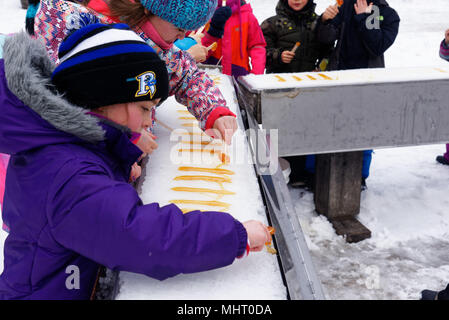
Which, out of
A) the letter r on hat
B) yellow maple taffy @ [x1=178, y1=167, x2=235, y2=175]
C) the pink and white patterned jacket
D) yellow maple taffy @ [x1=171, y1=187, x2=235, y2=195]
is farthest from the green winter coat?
the letter r on hat

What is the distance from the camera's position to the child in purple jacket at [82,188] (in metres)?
0.93

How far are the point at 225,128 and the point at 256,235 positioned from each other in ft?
2.59

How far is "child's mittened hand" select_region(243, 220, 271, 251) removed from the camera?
43.4 inches

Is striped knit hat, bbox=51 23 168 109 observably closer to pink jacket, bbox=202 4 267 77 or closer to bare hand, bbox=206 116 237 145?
bare hand, bbox=206 116 237 145

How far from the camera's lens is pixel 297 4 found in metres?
3.67

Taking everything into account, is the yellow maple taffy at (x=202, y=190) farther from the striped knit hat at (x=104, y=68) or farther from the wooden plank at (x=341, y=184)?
the wooden plank at (x=341, y=184)

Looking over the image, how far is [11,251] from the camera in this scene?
107 centimetres

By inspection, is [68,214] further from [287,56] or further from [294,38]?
[294,38]

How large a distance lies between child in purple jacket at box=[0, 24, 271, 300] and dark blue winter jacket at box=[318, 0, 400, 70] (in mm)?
2707

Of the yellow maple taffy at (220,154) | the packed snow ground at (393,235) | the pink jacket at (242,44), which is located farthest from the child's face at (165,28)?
the pink jacket at (242,44)

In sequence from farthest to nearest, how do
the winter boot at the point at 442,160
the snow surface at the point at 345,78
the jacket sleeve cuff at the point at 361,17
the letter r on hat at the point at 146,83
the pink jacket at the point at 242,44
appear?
the winter boot at the point at 442,160, the pink jacket at the point at 242,44, the jacket sleeve cuff at the point at 361,17, the snow surface at the point at 345,78, the letter r on hat at the point at 146,83

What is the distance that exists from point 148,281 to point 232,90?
1792 millimetres

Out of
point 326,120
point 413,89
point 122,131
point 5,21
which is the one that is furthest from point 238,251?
point 5,21

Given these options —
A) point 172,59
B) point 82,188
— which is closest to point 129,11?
point 172,59
